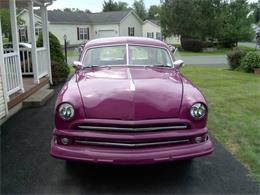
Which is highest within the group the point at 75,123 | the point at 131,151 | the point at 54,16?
the point at 54,16

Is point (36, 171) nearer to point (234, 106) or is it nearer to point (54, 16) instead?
point (234, 106)

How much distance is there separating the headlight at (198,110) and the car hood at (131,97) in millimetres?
175

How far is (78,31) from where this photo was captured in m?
46.7

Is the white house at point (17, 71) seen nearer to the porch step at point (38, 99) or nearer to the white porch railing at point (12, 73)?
the white porch railing at point (12, 73)

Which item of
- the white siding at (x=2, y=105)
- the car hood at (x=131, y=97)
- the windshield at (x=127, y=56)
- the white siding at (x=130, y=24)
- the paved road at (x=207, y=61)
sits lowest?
the paved road at (x=207, y=61)

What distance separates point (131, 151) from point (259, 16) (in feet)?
261

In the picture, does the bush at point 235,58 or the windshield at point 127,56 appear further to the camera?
the bush at point 235,58

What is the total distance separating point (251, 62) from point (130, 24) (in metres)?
35.2

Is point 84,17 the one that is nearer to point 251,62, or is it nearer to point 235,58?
point 235,58

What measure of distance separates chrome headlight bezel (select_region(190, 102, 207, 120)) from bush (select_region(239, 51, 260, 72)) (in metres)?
12.8

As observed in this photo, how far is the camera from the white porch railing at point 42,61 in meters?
11.0

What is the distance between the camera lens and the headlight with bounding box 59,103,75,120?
3961 mm

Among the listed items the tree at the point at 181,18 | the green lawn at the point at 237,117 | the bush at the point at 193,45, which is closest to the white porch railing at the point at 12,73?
the green lawn at the point at 237,117

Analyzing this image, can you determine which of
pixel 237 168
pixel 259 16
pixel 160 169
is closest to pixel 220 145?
pixel 237 168
